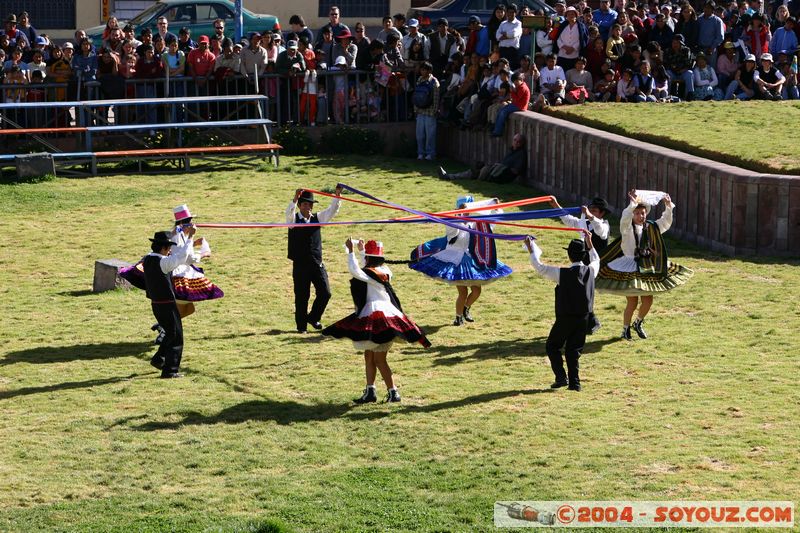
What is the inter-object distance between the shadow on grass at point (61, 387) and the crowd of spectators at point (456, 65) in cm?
1287

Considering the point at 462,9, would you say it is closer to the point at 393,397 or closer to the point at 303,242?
the point at 303,242

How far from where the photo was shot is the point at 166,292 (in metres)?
14.2

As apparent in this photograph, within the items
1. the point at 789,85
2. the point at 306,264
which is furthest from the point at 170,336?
the point at 789,85

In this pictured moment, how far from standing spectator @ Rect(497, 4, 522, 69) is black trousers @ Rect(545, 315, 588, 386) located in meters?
13.9

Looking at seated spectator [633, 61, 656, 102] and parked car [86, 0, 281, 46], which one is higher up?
parked car [86, 0, 281, 46]

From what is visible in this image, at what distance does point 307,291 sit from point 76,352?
2568 mm

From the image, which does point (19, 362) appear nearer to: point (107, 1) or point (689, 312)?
point (689, 312)

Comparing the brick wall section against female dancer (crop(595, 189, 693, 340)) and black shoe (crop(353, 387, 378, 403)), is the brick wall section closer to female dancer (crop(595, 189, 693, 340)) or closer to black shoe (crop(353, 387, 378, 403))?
female dancer (crop(595, 189, 693, 340))

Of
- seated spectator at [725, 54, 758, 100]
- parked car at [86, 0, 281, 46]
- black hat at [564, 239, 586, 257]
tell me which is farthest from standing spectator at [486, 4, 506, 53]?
black hat at [564, 239, 586, 257]

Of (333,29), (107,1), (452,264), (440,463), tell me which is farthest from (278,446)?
(107,1)

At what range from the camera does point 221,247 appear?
2030 cm

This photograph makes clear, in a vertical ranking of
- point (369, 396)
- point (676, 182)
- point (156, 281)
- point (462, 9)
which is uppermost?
point (462, 9)

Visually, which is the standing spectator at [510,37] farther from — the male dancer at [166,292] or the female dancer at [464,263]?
the male dancer at [166,292]

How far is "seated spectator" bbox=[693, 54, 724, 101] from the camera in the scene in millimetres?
26891
